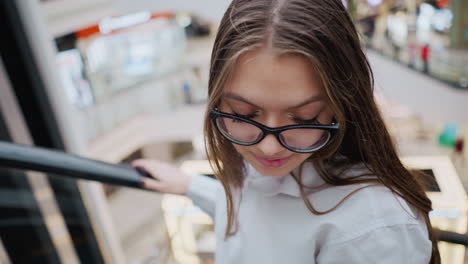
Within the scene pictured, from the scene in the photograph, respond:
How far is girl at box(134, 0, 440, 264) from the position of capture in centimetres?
58

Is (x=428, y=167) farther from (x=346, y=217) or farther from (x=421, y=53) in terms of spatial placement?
(x=421, y=53)

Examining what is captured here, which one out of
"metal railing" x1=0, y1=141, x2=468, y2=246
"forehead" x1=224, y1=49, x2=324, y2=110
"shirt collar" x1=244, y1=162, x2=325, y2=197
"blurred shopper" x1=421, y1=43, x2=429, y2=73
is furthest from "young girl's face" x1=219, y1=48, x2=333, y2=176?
"blurred shopper" x1=421, y1=43, x2=429, y2=73

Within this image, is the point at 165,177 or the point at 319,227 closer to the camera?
the point at 319,227

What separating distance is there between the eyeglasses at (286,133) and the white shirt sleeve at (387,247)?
6.4 inches

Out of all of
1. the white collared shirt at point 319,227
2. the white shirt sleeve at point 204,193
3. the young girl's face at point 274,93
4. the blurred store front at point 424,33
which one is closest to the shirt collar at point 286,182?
the white collared shirt at point 319,227

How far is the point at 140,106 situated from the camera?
9.43 meters

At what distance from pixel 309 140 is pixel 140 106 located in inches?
359

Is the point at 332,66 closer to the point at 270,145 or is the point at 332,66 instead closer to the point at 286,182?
the point at 270,145

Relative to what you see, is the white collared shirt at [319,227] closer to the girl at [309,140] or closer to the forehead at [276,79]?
the girl at [309,140]

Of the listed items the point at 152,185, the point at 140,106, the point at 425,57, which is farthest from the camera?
the point at 140,106

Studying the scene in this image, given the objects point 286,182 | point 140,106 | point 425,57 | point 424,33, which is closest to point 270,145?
point 286,182

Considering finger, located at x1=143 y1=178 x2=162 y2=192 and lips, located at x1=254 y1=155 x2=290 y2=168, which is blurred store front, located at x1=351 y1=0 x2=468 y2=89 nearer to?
finger, located at x1=143 y1=178 x2=162 y2=192

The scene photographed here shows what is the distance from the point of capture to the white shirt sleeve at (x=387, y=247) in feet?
2.03

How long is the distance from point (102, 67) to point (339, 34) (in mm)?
8837
